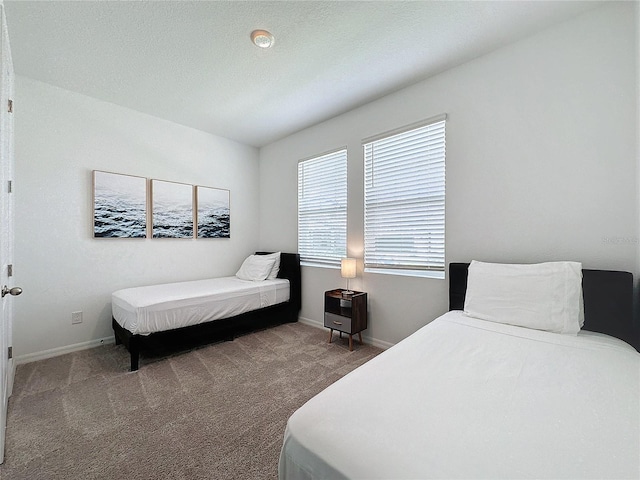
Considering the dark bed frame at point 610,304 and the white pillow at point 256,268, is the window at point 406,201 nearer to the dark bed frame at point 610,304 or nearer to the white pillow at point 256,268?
the dark bed frame at point 610,304

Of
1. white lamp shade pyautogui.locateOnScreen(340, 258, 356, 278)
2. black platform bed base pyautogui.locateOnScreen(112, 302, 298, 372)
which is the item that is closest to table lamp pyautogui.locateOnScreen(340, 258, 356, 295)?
white lamp shade pyautogui.locateOnScreen(340, 258, 356, 278)

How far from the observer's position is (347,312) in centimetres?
305

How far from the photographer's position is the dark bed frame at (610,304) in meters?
1.74

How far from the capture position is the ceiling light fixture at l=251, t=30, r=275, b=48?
6.91 feet

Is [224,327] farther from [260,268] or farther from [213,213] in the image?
[213,213]

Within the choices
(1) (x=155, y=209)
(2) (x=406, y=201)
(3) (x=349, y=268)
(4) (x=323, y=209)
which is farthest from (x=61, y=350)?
(2) (x=406, y=201)

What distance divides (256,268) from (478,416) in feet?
11.2

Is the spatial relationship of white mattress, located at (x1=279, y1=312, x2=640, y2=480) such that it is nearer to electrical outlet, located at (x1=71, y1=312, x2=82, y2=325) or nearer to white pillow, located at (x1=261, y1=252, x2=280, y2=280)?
white pillow, located at (x1=261, y1=252, x2=280, y2=280)

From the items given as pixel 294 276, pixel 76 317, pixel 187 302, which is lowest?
pixel 76 317

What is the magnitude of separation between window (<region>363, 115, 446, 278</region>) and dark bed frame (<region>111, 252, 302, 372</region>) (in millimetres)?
1286

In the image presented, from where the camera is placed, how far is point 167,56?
A: 238 cm

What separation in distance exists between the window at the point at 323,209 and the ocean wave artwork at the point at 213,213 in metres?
1.22

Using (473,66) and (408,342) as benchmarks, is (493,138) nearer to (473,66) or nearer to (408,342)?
(473,66)

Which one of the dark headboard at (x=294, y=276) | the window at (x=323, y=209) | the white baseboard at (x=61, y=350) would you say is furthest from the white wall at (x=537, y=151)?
the white baseboard at (x=61, y=350)
